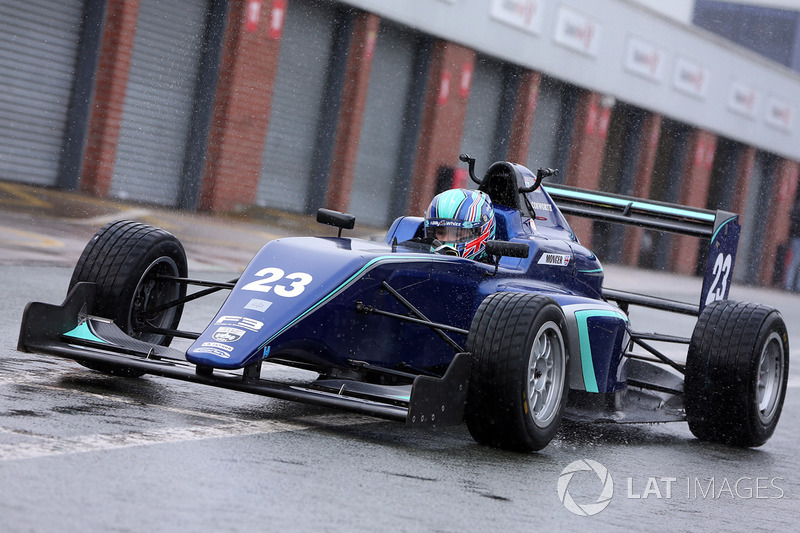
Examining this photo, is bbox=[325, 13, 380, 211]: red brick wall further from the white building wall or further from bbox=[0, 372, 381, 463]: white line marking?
bbox=[0, 372, 381, 463]: white line marking

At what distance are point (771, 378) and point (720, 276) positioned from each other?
3.32 ft

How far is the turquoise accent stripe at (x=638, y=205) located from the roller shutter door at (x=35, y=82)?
36.6 feet

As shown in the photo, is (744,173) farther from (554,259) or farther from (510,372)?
(510,372)

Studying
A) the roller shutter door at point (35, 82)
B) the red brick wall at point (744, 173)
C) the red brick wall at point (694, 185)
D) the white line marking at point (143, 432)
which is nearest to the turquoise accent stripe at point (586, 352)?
the white line marking at point (143, 432)

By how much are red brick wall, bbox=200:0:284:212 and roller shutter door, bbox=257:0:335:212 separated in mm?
366

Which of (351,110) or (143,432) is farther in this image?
(351,110)

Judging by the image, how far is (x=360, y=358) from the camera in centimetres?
608

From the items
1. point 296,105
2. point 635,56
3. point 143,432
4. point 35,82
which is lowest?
point 143,432

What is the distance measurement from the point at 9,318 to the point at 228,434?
343 cm

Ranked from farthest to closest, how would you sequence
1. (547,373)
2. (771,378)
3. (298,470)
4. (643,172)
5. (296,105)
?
(643,172)
(296,105)
(771,378)
(547,373)
(298,470)

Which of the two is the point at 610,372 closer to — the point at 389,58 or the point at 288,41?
the point at 288,41

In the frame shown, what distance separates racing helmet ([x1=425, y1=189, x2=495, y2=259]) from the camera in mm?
6805

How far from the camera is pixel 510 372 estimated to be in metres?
5.59

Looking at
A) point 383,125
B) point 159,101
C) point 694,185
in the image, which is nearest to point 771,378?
point 159,101
